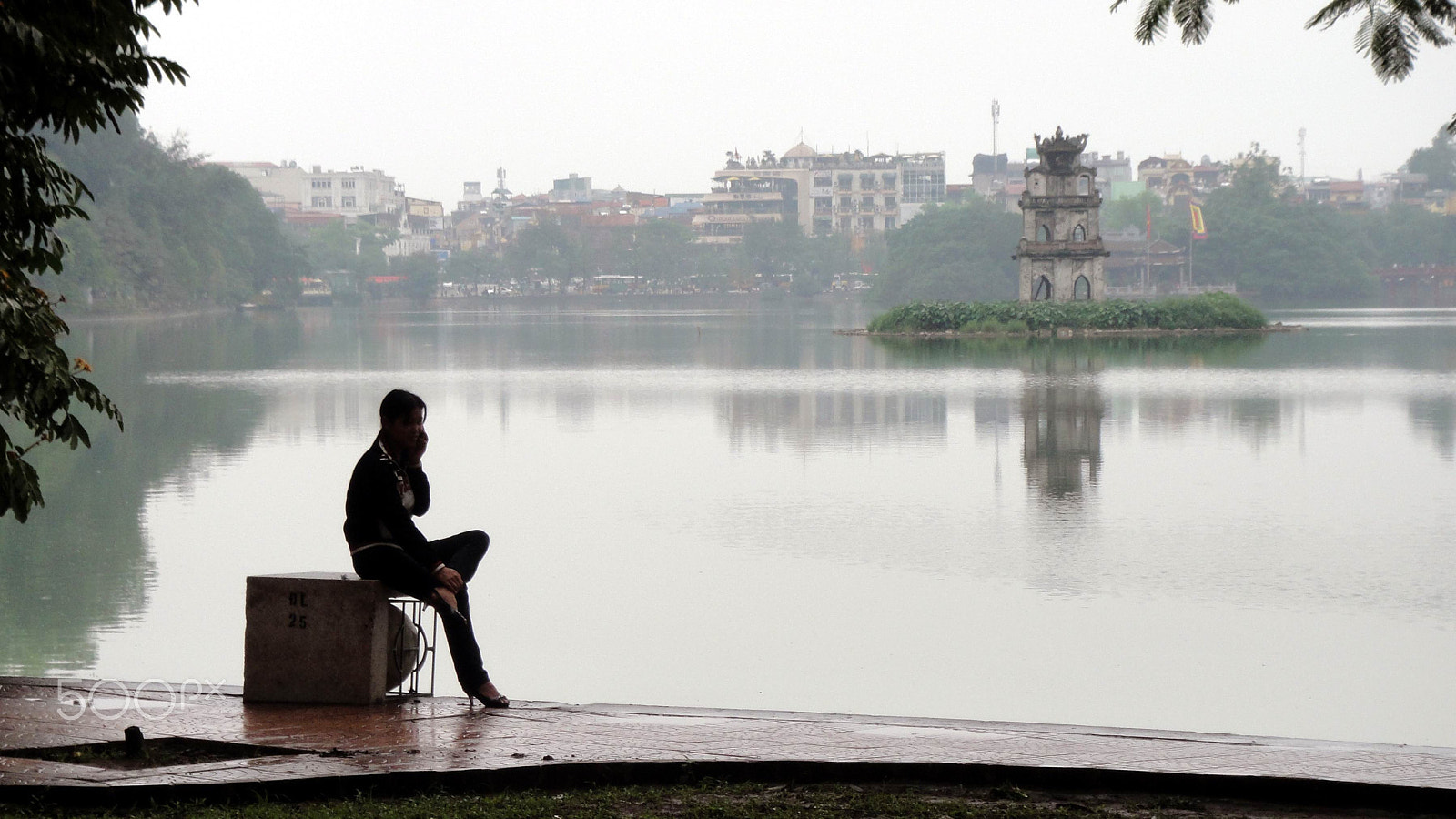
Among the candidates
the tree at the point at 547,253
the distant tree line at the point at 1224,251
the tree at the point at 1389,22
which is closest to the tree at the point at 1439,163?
the distant tree line at the point at 1224,251

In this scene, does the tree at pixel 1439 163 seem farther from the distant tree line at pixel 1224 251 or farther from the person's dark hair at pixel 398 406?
the person's dark hair at pixel 398 406

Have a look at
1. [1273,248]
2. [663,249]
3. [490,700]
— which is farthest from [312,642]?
[663,249]

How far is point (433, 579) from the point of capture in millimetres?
6957

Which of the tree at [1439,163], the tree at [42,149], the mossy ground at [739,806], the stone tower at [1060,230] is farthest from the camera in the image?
the tree at [1439,163]

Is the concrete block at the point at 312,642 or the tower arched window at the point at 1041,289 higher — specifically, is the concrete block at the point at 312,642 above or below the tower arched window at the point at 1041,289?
below

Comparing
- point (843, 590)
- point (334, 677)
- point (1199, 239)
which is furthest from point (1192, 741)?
point (1199, 239)

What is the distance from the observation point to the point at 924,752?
602 centimetres

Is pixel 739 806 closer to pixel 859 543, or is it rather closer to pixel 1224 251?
pixel 859 543

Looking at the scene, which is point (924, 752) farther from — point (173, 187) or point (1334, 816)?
point (173, 187)

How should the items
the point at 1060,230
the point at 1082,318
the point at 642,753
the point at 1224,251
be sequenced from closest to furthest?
the point at 642,753
the point at 1082,318
the point at 1060,230
the point at 1224,251

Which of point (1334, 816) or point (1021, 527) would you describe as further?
point (1021, 527)

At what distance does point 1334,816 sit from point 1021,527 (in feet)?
29.5

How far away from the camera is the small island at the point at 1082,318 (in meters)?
55.5

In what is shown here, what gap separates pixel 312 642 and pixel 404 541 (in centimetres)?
54
